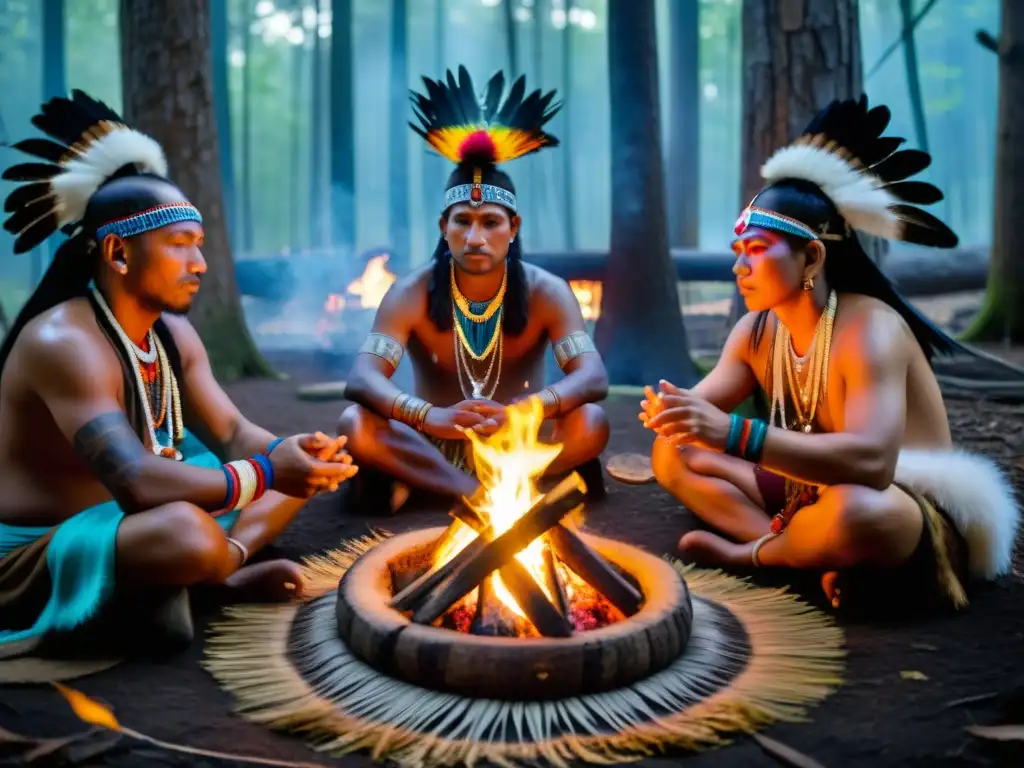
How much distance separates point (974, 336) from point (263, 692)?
989 centimetres

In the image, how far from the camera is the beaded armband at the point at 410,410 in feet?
14.1

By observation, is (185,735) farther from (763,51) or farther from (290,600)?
(763,51)

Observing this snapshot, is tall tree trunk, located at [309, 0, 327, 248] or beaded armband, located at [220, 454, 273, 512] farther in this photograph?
tall tree trunk, located at [309, 0, 327, 248]

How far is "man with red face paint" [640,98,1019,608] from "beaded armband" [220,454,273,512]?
1290 millimetres

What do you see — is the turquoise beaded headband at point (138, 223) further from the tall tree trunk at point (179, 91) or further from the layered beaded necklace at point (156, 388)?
the tall tree trunk at point (179, 91)

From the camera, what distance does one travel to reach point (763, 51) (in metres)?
6.19

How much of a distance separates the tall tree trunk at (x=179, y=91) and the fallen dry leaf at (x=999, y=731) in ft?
25.5

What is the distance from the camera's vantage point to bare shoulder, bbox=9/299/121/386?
115 inches

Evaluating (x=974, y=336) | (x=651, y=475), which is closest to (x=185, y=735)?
(x=651, y=475)

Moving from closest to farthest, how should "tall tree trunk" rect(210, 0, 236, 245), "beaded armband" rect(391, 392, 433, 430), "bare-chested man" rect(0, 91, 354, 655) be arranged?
"bare-chested man" rect(0, 91, 354, 655)
"beaded armband" rect(391, 392, 433, 430)
"tall tree trunk" rect(210, 0, 236, 245)

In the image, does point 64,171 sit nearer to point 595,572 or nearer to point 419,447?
point 419,447

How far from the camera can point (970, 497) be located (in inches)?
133

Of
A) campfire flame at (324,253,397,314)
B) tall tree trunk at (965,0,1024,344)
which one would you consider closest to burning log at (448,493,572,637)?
tall tree trunk at (965,0,1024,344)

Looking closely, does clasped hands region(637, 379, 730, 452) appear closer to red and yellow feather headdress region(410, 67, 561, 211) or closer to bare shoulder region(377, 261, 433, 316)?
red and yellow feather headdress region(410, 67, 561, 211)
